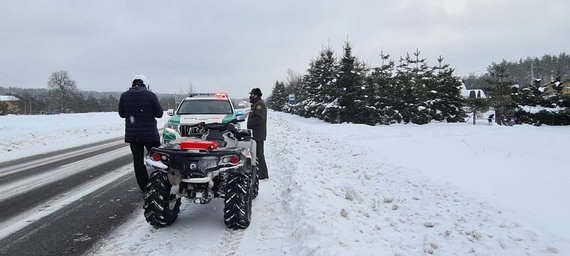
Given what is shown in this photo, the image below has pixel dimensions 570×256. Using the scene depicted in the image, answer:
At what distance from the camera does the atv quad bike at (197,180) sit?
4852mm

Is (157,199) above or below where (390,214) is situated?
above

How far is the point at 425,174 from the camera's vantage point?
8.56m

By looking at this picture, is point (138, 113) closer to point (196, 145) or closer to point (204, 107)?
point (196, 145)

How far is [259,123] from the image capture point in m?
8.55

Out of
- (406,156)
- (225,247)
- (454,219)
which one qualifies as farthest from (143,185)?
(406,156)

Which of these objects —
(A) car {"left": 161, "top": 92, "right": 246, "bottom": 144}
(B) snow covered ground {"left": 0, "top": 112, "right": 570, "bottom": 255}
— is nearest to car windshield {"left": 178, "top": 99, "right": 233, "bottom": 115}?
(A) car {"left": 161, "top": 92, "right": 246, "bottom": 144}

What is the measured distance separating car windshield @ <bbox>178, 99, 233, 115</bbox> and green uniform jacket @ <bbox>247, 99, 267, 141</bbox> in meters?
3.96

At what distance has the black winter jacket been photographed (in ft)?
19.9

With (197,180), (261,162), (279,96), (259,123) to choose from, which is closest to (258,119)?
(259,123)

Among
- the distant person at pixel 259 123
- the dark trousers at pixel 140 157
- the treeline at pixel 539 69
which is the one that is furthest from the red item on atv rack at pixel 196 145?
the treeline at pixel 539 69

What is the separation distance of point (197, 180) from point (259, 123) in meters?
3.85

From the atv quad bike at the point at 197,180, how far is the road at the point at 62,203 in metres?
0.84

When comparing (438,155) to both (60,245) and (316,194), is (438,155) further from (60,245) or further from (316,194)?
(60,245)

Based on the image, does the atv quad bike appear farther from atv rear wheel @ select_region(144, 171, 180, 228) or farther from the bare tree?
the bare tree
